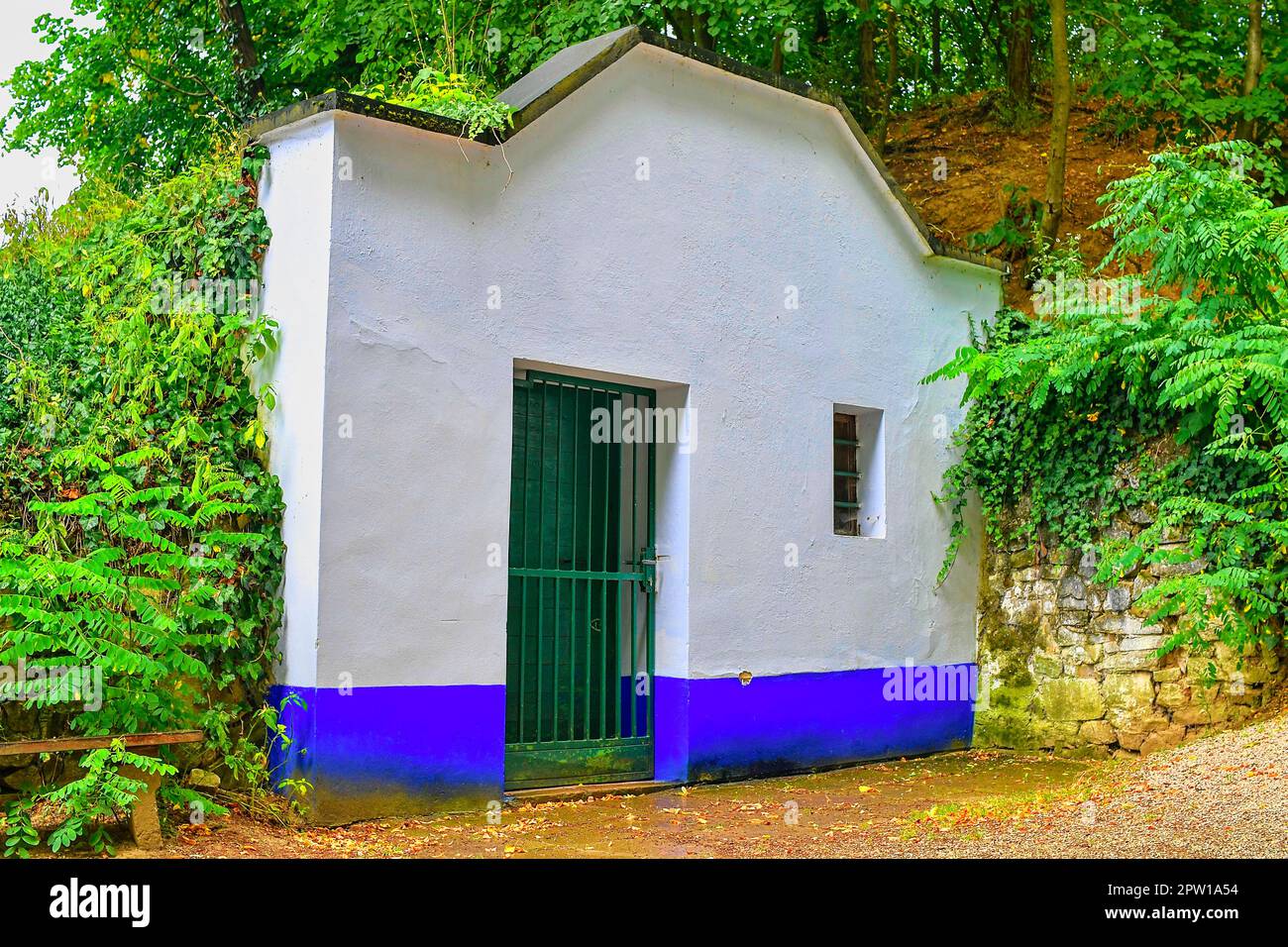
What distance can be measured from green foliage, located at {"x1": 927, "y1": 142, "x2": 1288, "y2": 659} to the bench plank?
6.19m

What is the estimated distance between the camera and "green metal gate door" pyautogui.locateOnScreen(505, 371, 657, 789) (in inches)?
314

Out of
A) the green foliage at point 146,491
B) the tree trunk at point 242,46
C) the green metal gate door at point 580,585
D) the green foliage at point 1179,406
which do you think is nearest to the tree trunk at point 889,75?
the green foliage at point 1179,406

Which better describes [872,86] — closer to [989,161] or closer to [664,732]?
[989,161]

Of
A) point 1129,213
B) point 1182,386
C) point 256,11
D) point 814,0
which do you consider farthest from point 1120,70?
point 256,11

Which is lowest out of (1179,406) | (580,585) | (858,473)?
(580,585)

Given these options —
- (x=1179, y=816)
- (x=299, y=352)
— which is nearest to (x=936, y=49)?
(x=299, y=352)

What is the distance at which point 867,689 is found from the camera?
9.57 meters

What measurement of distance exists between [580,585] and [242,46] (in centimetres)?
1001

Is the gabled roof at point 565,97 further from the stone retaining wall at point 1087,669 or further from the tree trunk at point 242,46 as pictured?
the tree trunk at point 242,46

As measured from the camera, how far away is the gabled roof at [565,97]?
7.13 m

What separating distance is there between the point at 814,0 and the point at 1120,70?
11.4 feet

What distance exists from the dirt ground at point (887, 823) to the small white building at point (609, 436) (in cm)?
38

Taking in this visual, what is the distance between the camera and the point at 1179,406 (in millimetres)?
8469

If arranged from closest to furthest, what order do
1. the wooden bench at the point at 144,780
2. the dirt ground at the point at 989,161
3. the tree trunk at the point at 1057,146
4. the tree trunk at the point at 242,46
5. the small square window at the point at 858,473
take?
the wooden bench at the point at 144,780 → the small square window at the point at 858,473 → the tree trunk at the point at 1057,146 → the tree trunk at the point at 242,46 → the dirt ground at the point at 989,161
